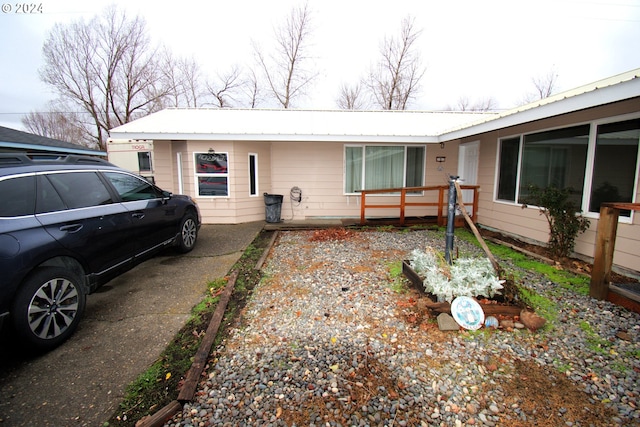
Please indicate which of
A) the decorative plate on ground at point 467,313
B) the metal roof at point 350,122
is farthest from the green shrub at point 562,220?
the decorative plate on ground at point 467,313

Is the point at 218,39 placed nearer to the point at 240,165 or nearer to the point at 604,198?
the point at 240,165

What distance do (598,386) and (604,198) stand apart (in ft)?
12.4

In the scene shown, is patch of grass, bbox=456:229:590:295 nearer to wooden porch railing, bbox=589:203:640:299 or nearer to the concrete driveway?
wooden porch railing, bbox=589:203:640:299

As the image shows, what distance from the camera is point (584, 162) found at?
490 centimetres

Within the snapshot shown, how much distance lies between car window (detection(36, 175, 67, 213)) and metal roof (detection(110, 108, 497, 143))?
4881 mm

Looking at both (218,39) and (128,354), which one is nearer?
(128,354)

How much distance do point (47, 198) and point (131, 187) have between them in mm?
1342

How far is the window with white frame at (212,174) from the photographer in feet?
26.6

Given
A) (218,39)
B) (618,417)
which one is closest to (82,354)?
(618,417)

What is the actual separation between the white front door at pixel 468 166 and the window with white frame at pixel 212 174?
6686 mm

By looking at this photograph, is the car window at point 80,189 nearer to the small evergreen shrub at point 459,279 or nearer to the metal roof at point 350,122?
the small evergreen shrub at point 459,279

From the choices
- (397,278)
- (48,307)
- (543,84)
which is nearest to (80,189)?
(48,307)

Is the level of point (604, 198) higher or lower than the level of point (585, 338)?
higher

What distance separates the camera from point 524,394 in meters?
2.09
